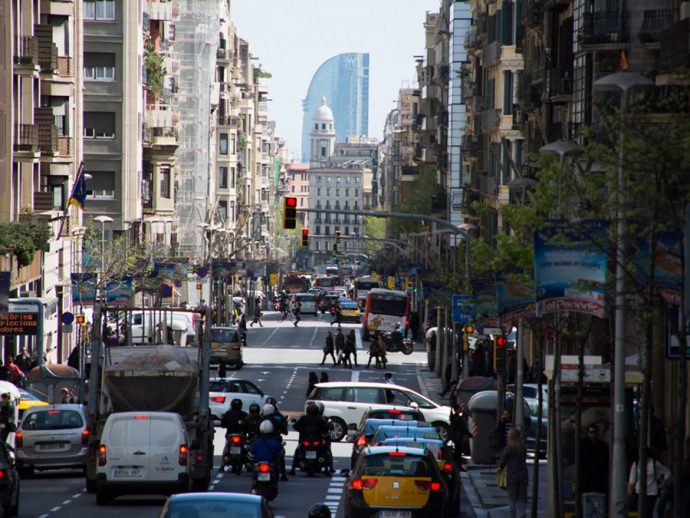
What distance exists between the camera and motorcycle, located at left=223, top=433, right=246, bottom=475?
36062 mm

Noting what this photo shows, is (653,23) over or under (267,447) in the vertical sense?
over

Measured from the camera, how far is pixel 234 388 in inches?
1930

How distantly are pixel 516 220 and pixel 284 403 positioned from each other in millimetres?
33958

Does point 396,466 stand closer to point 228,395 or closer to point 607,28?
point 607,28

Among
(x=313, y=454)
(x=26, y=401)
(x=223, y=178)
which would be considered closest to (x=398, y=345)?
(x=26, y=401)

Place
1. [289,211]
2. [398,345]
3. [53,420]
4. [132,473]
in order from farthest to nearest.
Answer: [398,345]
[289,211]
[53,420]
[132,473]

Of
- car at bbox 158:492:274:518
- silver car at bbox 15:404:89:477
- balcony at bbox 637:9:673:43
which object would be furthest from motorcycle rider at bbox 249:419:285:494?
balcony at bbox 637:9:673:43

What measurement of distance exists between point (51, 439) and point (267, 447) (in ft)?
25.6

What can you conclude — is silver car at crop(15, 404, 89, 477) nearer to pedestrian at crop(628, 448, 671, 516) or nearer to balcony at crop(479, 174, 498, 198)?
pedestrian at crop(628, 448, 671, 516)

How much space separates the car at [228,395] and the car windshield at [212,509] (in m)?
29.0

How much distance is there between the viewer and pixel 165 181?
96625mm

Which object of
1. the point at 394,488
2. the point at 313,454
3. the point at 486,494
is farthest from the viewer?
the point at 313,454

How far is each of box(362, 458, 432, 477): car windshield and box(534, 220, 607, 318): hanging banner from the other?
4.91 m

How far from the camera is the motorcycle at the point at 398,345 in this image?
87062 mm
